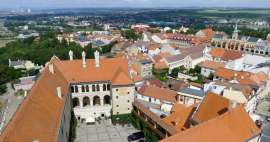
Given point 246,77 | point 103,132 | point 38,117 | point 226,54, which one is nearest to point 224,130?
point 38,117

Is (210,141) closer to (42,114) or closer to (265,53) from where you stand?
(42,114)

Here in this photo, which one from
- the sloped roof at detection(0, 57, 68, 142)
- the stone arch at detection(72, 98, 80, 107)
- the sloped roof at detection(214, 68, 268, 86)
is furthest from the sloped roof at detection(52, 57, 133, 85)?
A: the sloped roof at detection(214, 68, 268, 86)

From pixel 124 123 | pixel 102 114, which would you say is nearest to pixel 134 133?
pixel 124 123

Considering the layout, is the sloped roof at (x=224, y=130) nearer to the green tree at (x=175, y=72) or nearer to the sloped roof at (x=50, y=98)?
the sloped roof at (x=50, y=98)

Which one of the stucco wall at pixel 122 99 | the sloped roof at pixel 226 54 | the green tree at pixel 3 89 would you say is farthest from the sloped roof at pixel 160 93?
the green tree at pixel 3 89

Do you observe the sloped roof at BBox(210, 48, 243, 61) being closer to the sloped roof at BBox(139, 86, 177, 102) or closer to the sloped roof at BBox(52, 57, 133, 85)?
the sloped roof at BBox(139, 86, 177, 102)

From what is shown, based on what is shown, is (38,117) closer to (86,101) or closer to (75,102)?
(75,102)
